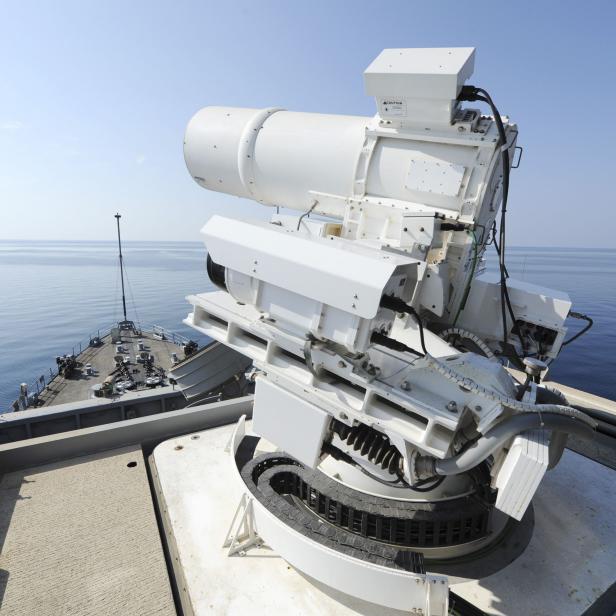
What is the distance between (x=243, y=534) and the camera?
14.2ft

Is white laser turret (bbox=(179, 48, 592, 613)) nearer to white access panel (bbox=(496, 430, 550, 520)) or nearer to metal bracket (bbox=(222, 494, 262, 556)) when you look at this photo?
white access panel (bbox=(496, 430, 550, 520))

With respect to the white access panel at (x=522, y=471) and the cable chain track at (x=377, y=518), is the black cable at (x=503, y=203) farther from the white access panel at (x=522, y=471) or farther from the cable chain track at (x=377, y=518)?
the cable chain track at (x=377, y=518)

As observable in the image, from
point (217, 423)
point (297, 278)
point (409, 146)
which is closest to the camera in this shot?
point (297, 278)

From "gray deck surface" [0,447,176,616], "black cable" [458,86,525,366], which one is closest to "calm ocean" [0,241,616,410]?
"black cable" [458,86,525,366]

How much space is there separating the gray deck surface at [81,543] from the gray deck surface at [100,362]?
38.9ft

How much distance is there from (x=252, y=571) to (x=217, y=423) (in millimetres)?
3060

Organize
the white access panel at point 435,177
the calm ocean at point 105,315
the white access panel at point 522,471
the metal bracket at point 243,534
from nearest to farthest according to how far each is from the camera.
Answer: the white access panel at point 522,471 → the white access panel at point 435,177 → the metal bracket at point 243,534 → the calm ocean at point 105,315

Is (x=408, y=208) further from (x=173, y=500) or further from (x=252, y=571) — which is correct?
(x=173, y=500)

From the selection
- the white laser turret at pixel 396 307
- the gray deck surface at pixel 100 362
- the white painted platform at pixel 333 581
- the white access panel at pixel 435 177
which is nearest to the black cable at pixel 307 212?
the white laser turret at pixel 396 307

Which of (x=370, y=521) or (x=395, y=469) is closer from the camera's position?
(x=395, y=469)

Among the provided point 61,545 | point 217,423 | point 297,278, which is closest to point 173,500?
point 61,545

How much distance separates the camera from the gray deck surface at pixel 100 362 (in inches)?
631

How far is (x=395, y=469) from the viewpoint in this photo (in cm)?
377

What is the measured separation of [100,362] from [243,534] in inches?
709
